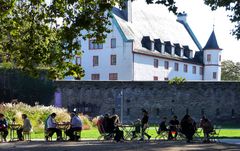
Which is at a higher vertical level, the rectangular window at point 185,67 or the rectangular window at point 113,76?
the rectangular window at point 185,67

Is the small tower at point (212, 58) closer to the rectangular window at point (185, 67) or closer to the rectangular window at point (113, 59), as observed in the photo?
the rectangular window at point (185, 67)

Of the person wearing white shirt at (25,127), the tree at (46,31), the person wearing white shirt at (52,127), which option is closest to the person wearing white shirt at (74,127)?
the person wearing white shirt at (52,127)

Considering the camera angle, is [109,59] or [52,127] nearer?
[52,127]

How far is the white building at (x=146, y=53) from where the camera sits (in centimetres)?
5728

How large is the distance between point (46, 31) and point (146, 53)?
136ft

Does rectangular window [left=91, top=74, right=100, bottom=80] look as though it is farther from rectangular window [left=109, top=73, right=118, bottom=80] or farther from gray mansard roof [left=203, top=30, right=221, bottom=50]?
gray mansard roof [left=203, top=30, right=221, bottom=50]

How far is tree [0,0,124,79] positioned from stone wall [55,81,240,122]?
25022 millimetres

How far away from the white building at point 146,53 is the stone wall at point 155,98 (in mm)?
8463

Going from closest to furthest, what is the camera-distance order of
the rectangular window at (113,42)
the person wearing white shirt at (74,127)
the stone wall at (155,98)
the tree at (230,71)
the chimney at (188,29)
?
1. the person wearing white shirt at (74,127)
2. the stone wall at (155,98)
3. the rectangular window at (113,42)
4. the chimney at (188,29)
5. the tree at (230,71)

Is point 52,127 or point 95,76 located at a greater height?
point 95,76

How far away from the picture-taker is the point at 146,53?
2307 inches

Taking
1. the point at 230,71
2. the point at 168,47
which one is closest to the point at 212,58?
the point at 168,47

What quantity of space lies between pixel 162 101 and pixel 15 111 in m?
16.4

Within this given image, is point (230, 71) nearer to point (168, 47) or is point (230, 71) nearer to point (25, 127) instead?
point (168, 47)
